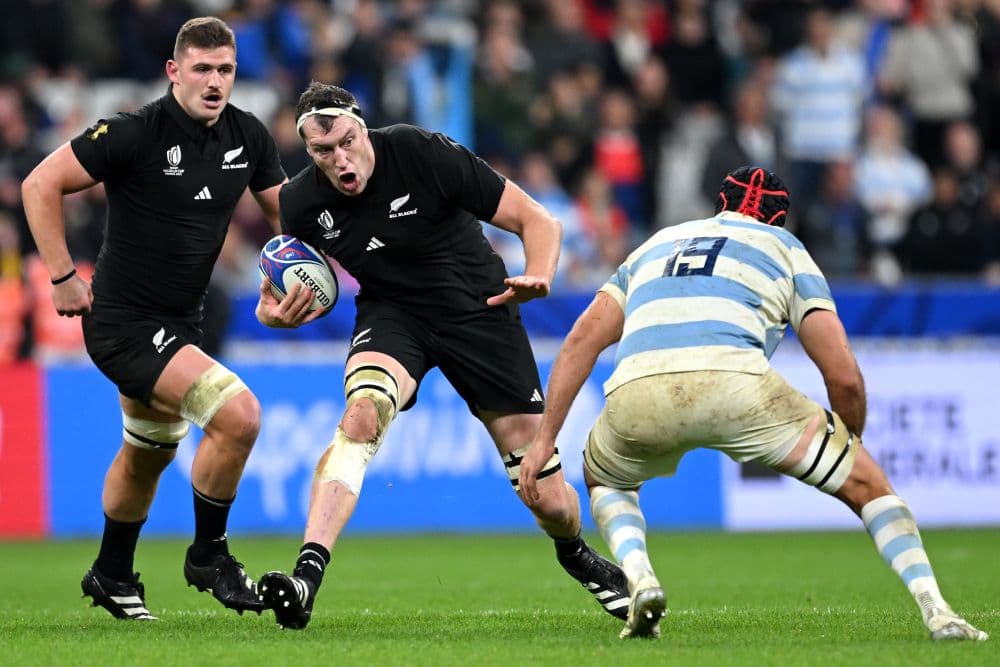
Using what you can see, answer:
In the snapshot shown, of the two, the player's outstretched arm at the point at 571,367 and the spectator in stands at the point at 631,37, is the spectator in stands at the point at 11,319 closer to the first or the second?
the spectator in stands at the point at 631,37

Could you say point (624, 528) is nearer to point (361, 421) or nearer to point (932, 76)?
point (361, 421)

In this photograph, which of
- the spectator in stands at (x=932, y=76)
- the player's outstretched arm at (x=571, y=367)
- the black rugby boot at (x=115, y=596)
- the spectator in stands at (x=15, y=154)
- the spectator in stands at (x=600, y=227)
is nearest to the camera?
the player's outstretched arm at (x=571, y=367)

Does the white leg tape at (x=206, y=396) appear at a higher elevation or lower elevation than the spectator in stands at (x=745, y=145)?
higher

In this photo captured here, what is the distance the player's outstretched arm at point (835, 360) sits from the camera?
6598mm

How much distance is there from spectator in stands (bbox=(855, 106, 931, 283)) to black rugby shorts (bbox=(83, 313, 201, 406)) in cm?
1057

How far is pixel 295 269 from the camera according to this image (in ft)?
26.0

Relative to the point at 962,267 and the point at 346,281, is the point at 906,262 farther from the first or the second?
the point at 346,281

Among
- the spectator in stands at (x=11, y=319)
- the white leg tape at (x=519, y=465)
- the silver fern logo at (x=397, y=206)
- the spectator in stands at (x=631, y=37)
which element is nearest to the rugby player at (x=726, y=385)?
the white leg tape at (x=519, y=465)

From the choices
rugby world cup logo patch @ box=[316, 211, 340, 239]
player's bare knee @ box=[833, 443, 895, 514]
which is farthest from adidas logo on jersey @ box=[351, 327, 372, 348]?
player's bare knee @ box=[833, 443, 895, 514]

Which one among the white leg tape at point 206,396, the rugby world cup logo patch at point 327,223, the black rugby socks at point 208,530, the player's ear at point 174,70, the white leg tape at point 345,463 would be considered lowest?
the black rugby socks at point 208,530

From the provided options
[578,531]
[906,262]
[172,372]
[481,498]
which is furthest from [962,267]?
[172,372]

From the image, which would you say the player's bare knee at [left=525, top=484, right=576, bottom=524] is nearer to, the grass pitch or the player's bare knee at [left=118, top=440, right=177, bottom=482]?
the grass pitch

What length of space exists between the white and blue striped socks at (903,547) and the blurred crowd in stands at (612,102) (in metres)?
9.27

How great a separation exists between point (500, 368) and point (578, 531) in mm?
842
